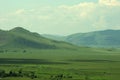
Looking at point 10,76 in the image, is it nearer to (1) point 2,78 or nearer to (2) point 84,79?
(1) point 2,78

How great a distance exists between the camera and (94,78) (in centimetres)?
14425

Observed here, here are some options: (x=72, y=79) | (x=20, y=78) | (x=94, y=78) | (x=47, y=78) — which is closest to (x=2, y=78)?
(x=20, y=78)

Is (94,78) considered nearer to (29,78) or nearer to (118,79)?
(118,79)

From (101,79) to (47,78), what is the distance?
2118 centimetres

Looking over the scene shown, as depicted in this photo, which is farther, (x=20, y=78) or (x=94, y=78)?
(x=94, y=78)

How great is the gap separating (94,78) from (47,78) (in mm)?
19110

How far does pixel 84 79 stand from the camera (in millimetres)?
A: 139625


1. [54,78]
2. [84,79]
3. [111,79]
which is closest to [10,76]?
[54,78]

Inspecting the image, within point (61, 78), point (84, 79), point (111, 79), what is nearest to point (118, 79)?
point (111, 79)

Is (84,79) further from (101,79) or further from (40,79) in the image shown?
(40,79)

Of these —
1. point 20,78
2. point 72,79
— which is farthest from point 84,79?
point 20,78

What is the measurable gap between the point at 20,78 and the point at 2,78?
6.71 meters

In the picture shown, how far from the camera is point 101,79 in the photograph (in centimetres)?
14100

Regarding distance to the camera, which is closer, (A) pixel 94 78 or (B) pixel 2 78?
(B) pixel 2 78
